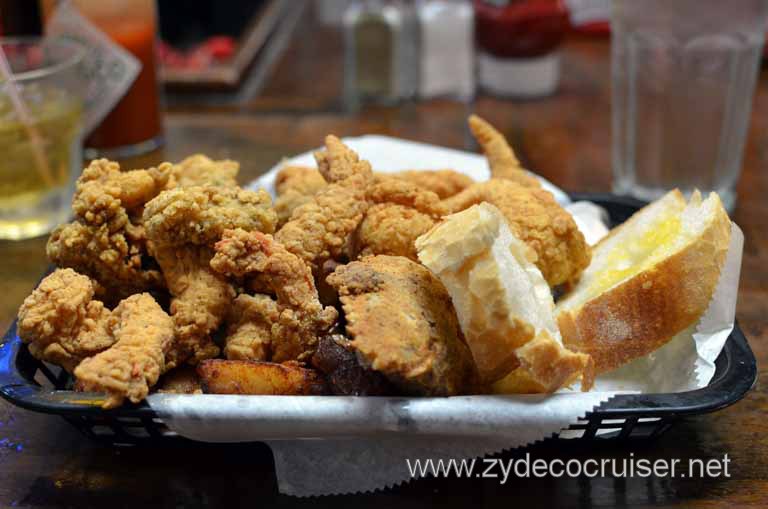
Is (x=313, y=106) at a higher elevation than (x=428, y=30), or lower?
lower

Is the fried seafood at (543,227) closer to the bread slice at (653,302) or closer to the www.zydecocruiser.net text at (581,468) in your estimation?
the bread slice at (653,302)

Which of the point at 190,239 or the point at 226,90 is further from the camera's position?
the point at 226,90

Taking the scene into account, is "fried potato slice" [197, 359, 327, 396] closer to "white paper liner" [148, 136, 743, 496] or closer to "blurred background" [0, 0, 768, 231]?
"white paper liner" [148, 136, 743, 496]

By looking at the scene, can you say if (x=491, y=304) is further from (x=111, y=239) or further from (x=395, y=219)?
(x=111, y=239)

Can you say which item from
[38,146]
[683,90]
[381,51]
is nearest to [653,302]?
[683,90]

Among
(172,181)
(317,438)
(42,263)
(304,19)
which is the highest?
(172,181)

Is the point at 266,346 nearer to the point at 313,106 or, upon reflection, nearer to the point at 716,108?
the point at 716,108

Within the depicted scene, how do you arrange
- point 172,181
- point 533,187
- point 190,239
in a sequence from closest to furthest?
point 190,239
point 172,181
point 533,187

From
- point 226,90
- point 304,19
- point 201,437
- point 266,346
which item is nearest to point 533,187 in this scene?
point 266,346
